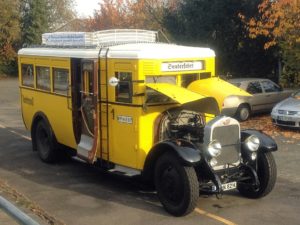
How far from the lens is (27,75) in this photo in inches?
483

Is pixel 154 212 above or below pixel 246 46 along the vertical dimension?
below

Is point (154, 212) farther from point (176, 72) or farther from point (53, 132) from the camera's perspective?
point (53, 132)

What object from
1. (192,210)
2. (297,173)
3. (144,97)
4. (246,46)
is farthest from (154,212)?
(246,46)

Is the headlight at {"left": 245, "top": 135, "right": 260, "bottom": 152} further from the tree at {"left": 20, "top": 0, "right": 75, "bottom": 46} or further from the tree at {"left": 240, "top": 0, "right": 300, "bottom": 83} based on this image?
the tree at {"left": 20, "top": 0, "right": 75, "bottom": 46}

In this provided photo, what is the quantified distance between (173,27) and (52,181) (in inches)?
715

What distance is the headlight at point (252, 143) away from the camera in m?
8.28

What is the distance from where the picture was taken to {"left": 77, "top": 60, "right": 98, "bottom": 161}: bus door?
30.2 feet

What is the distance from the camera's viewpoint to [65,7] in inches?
2267

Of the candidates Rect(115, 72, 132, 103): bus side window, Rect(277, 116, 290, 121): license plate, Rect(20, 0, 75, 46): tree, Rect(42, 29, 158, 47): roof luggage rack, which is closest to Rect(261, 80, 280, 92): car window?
Rect(277, 116, 290, 121): license plate

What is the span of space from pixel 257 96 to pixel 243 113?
1.08m

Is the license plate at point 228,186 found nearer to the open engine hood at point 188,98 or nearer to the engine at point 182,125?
the engine at point 182,125

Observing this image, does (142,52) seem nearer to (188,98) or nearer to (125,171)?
(188,98)

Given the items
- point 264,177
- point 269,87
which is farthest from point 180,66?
point 269,87

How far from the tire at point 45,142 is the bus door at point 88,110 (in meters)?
1.37
